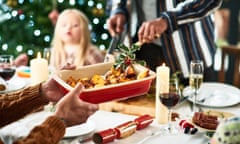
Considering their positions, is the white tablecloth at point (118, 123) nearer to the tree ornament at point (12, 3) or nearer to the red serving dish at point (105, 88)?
the red serving dish at point (105, 88)

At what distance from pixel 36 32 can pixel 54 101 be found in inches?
60.7

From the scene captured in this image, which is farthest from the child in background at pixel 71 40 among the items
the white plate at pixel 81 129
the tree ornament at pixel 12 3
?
the white plate at pixel 81 129

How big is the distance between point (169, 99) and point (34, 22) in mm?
1851

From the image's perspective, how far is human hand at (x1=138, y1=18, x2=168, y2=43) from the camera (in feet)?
7.34

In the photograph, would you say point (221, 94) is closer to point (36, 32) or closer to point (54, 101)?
point (54, 101)

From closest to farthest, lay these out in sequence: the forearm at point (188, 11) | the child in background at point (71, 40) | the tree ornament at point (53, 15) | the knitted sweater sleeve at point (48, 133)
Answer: the knitted sweater sleeve at point (48, 133), the forearm at point (188, 11), the child in background at point (71, 40), the tree ornament at point (53, 15)

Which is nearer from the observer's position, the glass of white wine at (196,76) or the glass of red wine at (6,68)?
the glass of white wine at (196,76)

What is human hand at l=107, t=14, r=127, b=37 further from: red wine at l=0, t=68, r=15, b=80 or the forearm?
red wine at l=0, t=68, r=15, b=80

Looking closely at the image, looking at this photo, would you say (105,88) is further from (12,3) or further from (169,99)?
(12,3)

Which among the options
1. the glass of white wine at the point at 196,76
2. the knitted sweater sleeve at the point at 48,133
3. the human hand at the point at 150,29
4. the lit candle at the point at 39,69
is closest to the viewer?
the knitted sweater sleeve at the point at 48,133

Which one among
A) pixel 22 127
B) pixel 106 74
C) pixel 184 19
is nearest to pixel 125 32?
pixel 184 19

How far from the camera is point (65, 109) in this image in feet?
4.84

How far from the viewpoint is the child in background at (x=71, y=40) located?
2.91m

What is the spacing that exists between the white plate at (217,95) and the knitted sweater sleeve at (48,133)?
0.64 meters
